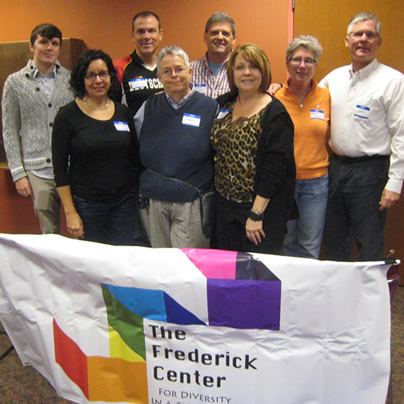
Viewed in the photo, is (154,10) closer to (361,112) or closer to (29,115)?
(29,115)

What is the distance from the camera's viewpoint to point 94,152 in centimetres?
212

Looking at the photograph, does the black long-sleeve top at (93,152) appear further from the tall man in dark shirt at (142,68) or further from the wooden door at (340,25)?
the wooden door at (340,25)

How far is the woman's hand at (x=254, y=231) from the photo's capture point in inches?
77.2

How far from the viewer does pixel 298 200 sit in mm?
2395

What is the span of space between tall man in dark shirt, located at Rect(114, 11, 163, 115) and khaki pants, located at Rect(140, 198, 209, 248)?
26.5 inches

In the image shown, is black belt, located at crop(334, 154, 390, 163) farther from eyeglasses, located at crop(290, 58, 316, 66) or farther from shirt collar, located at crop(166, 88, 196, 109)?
shirt collar, located at crop(166, 88, 196, 109)

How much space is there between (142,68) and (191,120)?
0.75 metres

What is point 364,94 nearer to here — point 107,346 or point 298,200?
point 298,200

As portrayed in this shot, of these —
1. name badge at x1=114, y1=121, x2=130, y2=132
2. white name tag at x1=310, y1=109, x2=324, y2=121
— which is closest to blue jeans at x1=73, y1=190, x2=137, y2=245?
name badge at x1=114, y1=121, x2=130, y2=132

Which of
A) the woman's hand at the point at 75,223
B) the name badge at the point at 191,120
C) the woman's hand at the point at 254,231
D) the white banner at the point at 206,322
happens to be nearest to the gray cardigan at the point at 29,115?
the woman's hand at the point at 75,223

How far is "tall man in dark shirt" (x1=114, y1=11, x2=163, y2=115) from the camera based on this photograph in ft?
8.13

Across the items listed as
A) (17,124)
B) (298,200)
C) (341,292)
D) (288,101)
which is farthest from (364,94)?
(17,124)

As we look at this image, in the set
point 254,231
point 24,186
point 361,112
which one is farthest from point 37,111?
point 361,112

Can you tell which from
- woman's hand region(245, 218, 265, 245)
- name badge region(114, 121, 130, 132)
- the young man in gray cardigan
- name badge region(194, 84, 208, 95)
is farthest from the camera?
name badge region(194, 84, 208, 95)
